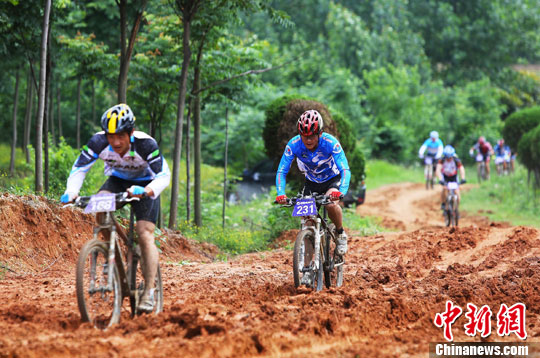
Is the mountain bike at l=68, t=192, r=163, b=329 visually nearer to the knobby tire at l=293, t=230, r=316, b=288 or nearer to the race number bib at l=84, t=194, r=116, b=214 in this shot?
the race number bib at l=84, t=194, r=116, b=214

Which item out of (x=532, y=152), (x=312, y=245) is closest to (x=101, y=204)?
(x=312, y=245)

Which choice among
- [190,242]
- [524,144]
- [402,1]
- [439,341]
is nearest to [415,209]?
[524,144]

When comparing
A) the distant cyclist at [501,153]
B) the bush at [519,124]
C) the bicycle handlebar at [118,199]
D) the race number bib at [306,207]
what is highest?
the bush at [519,124]

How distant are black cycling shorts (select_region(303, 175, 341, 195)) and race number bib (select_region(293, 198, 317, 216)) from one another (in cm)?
67

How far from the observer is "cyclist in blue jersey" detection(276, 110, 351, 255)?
813 cm

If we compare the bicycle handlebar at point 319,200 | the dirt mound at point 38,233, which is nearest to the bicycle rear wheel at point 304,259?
the bicycle handlebar at point 319,200

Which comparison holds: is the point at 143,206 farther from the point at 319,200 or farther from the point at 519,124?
the point at 519,124

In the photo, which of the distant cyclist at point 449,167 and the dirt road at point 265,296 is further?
the distant cyclist at point 449,167

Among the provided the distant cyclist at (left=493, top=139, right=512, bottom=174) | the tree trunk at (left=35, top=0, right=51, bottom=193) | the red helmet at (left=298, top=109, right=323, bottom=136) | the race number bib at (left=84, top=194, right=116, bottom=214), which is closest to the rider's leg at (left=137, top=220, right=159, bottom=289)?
the race number bib at (left=84, top=194, right=116, bottom=214)

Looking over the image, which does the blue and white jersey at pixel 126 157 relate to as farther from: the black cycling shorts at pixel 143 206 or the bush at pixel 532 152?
the bush at pixel 532 152

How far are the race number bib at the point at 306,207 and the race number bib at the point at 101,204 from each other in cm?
259

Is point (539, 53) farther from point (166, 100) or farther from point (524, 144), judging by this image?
point (166, 100)

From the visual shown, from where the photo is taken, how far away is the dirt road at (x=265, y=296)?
555 cm

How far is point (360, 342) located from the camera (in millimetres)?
6043
